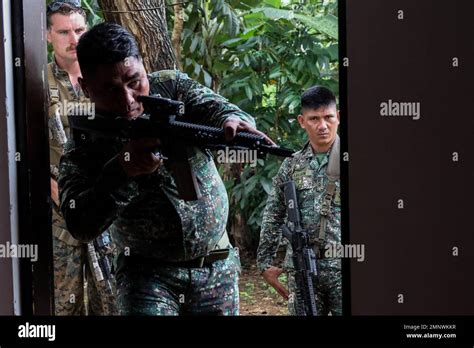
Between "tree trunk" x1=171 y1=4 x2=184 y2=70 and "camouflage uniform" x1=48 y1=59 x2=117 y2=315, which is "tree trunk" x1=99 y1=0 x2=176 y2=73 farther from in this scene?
"camouflage uniform" x1=48 y1=59 x2=117 y2=315

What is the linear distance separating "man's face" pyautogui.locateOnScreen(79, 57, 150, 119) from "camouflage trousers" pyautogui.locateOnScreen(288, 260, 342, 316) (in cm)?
72

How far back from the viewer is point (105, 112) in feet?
6.11

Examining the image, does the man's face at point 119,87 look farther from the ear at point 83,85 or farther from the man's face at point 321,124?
the man's face at point 321,124

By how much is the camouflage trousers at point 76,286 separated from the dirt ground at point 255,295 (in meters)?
0.42

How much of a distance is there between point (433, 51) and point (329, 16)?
34 cm

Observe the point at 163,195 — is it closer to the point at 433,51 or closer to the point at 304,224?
the point at 304,224

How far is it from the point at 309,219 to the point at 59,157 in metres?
0.81

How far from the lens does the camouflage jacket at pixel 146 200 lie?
1838 millimetres

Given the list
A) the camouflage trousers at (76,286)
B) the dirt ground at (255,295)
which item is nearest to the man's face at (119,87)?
the camouflage trousers at (76,286)

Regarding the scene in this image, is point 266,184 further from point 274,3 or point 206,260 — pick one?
point 274,3

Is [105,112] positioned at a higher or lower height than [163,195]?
higher

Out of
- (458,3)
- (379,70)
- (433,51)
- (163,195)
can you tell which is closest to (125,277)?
(163,195)

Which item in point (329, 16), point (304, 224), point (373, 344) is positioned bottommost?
point (373, 344)

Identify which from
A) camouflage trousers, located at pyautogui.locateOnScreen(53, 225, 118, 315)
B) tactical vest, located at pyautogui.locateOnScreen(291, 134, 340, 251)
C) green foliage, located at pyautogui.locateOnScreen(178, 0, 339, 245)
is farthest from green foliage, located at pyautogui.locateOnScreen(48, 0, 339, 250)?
camouflage trousers, located at pyautogui.locateOnScreen(53, 225, 118, 315)
